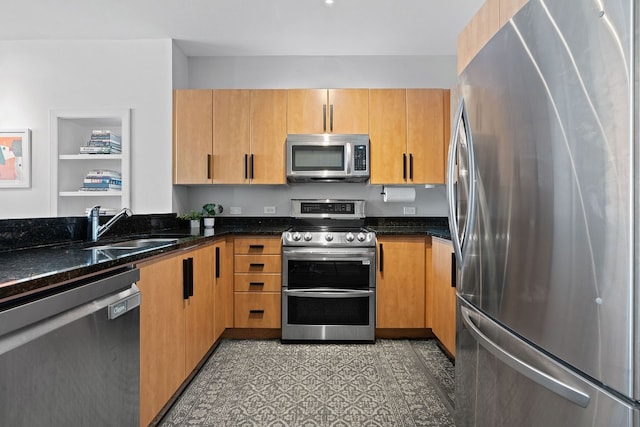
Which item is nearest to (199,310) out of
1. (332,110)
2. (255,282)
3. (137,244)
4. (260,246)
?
(137,244)

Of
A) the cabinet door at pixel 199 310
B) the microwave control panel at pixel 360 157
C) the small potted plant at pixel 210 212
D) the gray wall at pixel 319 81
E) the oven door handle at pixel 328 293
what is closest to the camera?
the cabinet door at pixel 199 310

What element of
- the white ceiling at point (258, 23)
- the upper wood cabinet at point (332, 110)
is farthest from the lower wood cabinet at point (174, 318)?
the white ceiling at point (258, 23)

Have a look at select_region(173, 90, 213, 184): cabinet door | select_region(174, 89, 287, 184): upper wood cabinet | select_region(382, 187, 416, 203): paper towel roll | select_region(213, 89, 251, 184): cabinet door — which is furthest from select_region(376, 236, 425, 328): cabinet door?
select_region(173, 90, 213, 184): cabinet door

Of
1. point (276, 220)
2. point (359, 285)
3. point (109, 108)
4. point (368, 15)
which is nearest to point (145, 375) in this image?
point (359, 285)

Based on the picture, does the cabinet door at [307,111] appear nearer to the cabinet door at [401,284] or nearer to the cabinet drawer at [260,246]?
the cabinet drawer at [260,246]

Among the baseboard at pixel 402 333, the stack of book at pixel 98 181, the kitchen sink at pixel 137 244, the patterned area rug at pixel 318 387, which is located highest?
the stack of book at pixel 98 181

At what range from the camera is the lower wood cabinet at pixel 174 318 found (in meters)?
1.55

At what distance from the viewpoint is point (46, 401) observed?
90 cm

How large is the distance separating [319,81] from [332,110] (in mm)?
547

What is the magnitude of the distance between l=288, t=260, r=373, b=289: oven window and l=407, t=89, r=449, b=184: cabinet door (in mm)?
978

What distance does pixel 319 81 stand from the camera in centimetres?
353

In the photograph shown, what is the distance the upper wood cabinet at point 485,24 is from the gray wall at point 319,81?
1788 millimetres

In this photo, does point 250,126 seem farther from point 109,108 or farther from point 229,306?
point 229,306

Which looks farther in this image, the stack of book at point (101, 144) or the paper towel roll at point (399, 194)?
the paper towel roll at point (399, 194)
